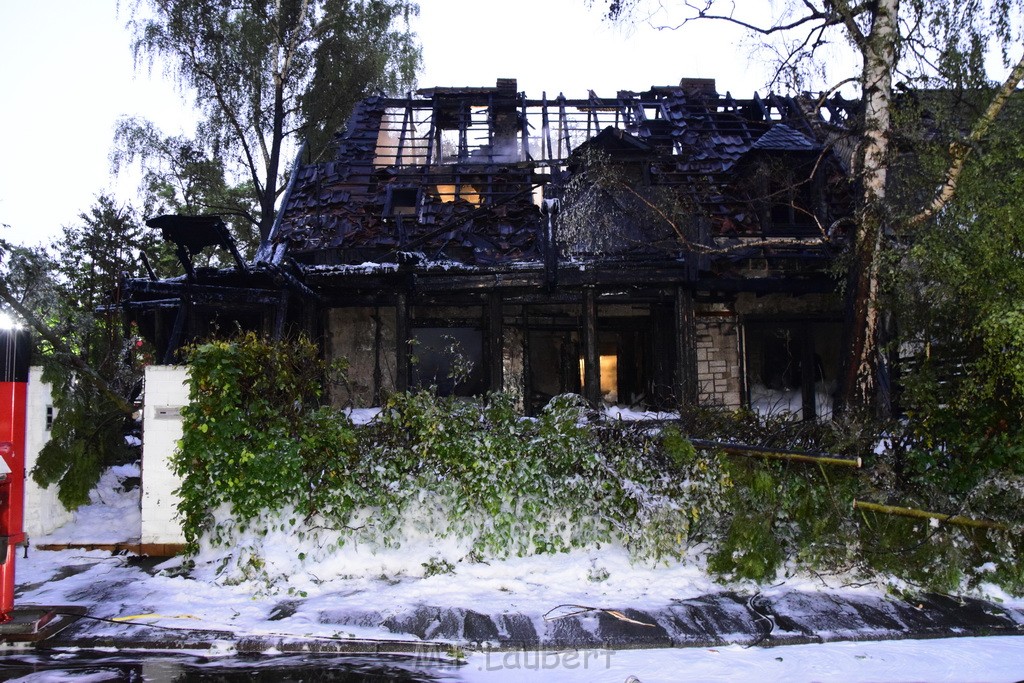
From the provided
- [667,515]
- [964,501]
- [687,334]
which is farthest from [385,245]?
[964,501]

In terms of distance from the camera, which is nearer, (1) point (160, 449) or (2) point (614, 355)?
(1) point (160, 449)

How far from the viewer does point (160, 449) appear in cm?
721

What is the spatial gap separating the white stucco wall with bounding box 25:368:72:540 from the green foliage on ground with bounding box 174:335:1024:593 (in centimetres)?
216

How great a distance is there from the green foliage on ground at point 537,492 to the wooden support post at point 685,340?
380 centimetres

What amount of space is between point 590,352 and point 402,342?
294 cm

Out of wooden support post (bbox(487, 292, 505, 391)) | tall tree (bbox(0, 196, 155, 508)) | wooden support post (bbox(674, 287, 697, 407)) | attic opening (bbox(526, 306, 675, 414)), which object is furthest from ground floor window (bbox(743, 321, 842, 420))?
tall tree (bbox(0, 196, 155, 508))

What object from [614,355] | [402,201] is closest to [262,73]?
[402,201]

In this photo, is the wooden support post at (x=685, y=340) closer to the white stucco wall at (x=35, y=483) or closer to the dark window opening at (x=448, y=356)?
the dark window opening at (x=448, y=356)

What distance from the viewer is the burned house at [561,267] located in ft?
34.9

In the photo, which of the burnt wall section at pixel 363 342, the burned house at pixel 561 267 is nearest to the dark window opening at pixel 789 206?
the burned house at pixel 561 267

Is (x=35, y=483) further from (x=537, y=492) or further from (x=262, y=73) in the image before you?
(x=262, y=73)

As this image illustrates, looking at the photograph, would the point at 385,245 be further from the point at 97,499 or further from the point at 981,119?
the point at 981,119

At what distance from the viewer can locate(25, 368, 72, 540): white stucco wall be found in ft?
25.2

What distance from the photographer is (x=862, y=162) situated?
830 centimetres
